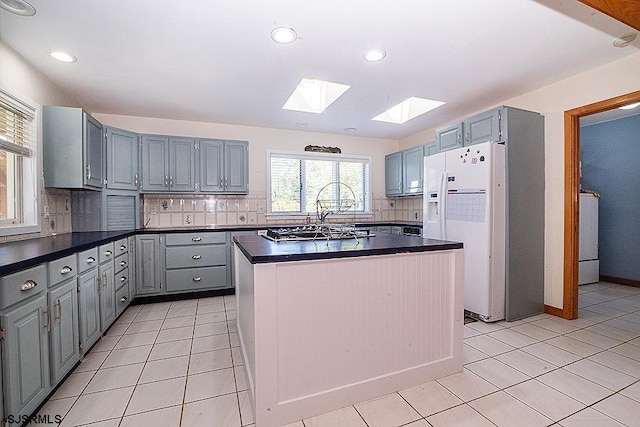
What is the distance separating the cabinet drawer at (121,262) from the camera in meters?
2.94

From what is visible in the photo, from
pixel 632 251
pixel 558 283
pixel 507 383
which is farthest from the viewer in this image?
pixel 632 251

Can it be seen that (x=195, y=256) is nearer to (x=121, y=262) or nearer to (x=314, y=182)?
(x=121, y=262)

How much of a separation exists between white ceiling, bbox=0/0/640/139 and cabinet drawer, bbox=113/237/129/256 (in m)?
1.56

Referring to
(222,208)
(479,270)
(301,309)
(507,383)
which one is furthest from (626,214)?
(222,208)

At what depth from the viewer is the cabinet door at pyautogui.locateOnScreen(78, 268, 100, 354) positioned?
6.97 feet

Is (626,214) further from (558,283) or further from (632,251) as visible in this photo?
(558,283)

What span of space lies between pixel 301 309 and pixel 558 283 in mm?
2914

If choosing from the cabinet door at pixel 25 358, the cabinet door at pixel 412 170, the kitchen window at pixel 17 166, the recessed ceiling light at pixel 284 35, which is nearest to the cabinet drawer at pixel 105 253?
the kitchen window at pixel 17 166

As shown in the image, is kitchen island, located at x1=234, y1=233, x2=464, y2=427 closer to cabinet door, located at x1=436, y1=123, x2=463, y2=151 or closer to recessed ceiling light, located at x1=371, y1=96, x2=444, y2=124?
cabinet door, located at x1=436, y1=123, x2=463, y2=151

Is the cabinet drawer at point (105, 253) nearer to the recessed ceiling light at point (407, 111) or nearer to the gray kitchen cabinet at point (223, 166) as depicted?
the gray kitchen cabinet at point (223, 166)

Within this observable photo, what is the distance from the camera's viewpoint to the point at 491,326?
2844 mm

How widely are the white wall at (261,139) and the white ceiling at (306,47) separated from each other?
0.58 m

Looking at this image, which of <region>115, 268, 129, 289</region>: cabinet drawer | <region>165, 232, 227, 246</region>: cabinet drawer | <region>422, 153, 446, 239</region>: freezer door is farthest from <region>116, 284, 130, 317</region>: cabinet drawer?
<region>422, 153, 446, 239</region>: freezer door

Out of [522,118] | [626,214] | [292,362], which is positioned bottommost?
[292,362]
